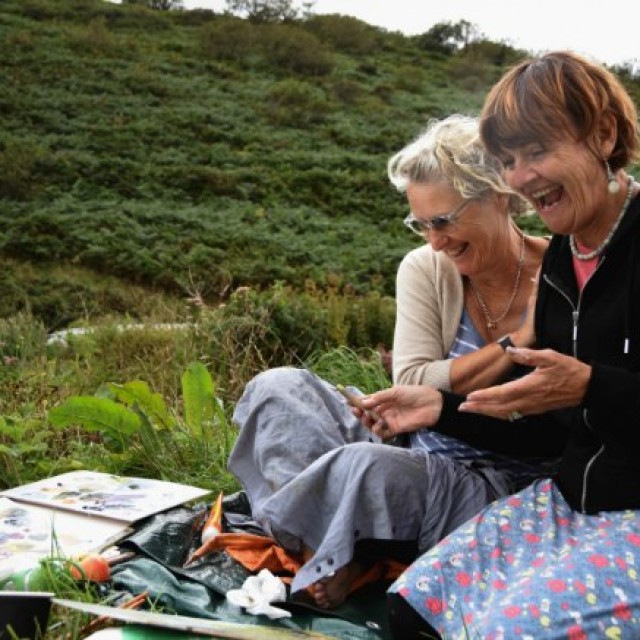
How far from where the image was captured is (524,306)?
10.2 ft

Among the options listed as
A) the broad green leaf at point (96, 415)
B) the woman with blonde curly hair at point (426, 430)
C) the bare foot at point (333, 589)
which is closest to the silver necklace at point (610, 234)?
the woman with blonde curly hair at point (426, 430)

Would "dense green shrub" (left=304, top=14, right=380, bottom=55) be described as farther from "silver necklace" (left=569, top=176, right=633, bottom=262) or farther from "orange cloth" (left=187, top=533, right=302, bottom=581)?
"silver necklace" (left=569, top=176, right=633, bottom=262)

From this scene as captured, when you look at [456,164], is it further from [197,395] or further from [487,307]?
[197,395]

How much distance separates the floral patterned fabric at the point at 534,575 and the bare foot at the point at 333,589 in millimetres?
405

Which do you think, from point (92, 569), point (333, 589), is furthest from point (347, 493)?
point (92, 569)

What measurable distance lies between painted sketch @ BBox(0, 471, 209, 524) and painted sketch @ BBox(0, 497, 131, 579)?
0.04 meters

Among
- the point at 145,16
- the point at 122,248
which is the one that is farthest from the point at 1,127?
the point at 145,16

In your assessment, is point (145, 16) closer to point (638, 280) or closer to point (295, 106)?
point (295, 106)

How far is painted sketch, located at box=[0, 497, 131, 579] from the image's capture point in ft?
9.58

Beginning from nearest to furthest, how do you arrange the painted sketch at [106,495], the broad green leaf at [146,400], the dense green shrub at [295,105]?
1. the painted sketch at [106,495]
2. the broad green leaf at [146,400]
3. the dense green shrub at [295,105]

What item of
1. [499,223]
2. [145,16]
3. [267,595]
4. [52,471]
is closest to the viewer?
[267,595]

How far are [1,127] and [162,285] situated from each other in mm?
7236

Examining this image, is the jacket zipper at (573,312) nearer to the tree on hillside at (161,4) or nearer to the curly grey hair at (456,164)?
the curly grey hair at (456,164)

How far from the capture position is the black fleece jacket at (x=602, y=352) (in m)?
2.18
